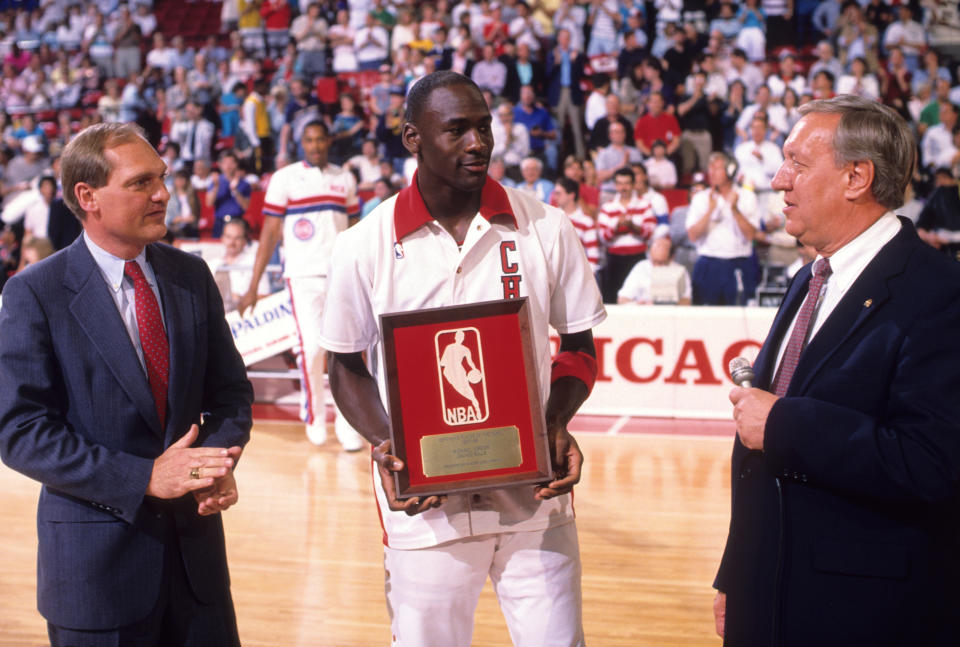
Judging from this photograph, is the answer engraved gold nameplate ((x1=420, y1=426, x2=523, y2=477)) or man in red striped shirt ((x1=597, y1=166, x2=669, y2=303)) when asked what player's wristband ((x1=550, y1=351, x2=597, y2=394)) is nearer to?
engraved gold nameplate ((x1=420, y1=426, x2=523, y2=477))

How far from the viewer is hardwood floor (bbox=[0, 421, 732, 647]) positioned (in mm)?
3941

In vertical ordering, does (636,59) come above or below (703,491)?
above

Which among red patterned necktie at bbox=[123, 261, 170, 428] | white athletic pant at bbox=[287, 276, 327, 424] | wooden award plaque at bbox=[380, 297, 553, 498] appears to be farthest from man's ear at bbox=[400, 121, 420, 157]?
white athletic pant at bbox=[287, 276, 327, 424]

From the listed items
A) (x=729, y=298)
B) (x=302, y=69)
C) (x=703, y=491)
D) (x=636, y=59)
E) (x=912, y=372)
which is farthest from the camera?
(x=302, y=69)

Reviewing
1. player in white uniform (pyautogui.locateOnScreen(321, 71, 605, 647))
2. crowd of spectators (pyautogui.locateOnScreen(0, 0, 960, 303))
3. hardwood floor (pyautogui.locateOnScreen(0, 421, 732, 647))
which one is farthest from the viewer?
crowd of spectators (pyautogui.locateOnScreen(0, 0, 960, 303))

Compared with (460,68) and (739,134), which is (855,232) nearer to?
A: (739,134)

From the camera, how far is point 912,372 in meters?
1.82

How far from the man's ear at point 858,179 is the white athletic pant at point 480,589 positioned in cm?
103

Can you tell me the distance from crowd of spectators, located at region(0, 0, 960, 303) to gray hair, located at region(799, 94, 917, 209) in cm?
599

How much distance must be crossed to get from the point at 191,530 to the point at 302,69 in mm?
12064

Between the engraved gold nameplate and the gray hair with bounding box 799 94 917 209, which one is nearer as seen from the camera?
the gray hair with bounding box 799 94 917 209

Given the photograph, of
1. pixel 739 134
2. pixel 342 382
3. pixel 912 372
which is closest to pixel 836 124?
pixel 912 372

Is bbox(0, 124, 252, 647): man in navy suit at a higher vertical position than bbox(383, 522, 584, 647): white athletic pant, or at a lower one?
higher

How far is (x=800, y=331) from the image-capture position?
2078mm
